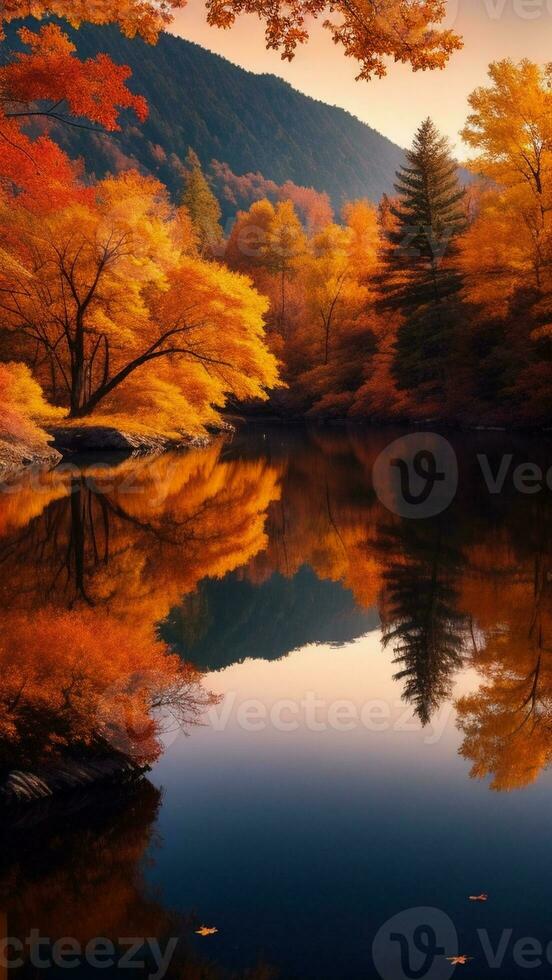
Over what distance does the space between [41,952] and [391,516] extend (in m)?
11.2

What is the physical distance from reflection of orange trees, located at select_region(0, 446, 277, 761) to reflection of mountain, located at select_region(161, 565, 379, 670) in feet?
0.96

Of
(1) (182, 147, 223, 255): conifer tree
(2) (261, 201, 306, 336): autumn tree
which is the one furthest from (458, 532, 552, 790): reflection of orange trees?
(1) (182, 147, 223, 255): conifer tree

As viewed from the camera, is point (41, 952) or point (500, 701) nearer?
point (41, 952)

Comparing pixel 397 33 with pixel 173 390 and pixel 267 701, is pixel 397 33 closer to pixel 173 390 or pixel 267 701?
pixel 267 701

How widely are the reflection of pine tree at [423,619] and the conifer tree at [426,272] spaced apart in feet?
83.4

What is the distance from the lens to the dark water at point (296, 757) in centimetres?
364

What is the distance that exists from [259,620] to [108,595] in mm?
1646

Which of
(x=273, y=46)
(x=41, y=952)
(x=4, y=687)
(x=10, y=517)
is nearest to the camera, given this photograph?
(x=41, y=952)

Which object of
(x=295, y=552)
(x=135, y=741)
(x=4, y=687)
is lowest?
(x=135, y=741)

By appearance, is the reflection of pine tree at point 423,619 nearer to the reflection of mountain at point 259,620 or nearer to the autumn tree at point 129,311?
the reflection of mountain at point 259,620

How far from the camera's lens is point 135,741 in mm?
5293

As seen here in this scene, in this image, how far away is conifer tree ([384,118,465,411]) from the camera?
36.1 metres

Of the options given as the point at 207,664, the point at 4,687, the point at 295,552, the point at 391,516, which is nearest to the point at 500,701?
the point at 207,664

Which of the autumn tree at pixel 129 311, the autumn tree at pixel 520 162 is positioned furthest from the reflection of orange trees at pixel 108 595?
the autumn tree at pixel 520 162
